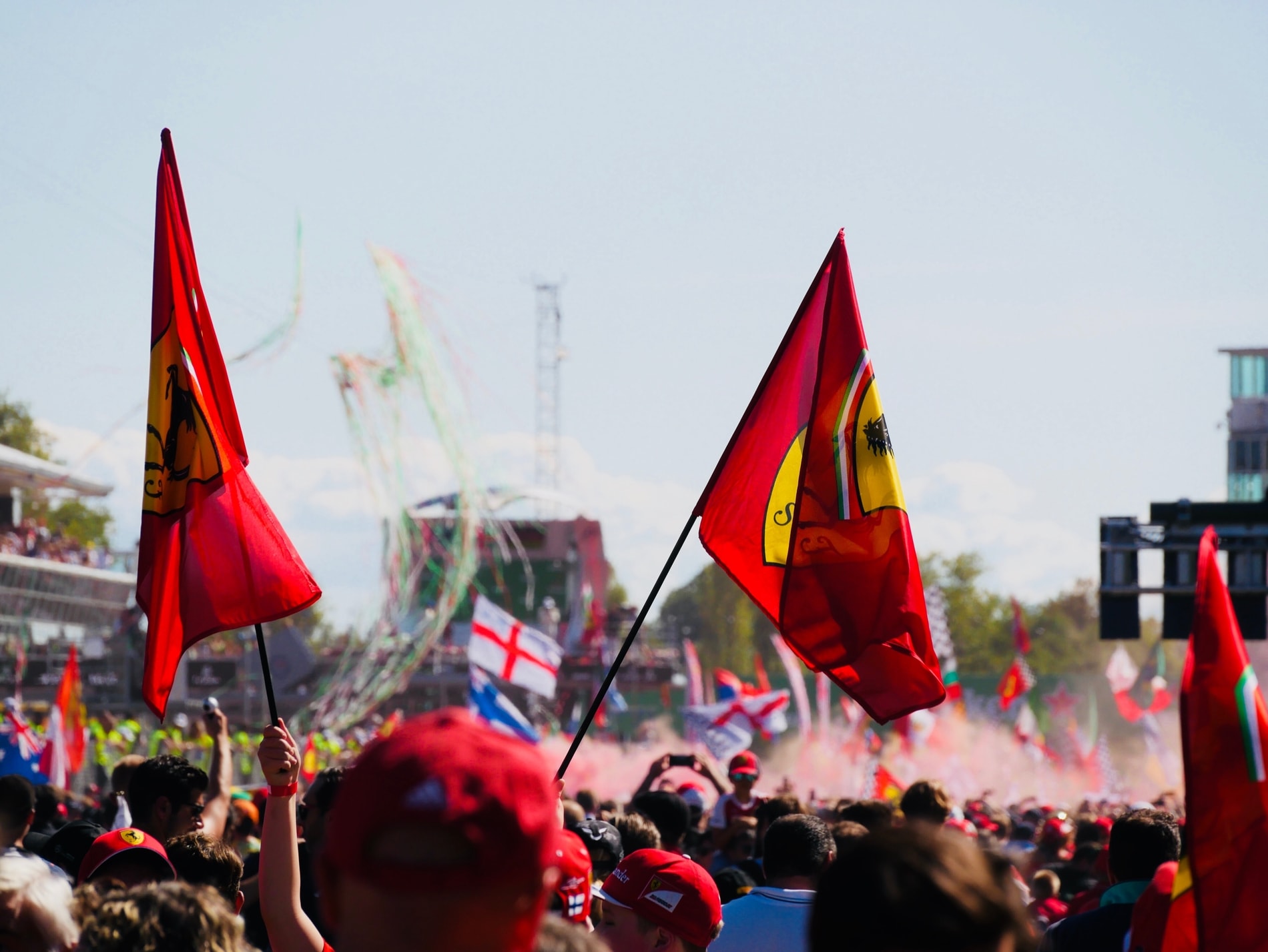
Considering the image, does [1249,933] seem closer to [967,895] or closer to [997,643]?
[967,895]

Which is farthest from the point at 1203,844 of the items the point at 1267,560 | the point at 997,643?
the point at 997,643

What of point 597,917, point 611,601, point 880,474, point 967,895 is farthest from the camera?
point 611,601

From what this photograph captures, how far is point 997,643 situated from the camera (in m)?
118

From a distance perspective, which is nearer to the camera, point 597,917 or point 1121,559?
point 597,917

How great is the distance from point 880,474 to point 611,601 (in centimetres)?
12679

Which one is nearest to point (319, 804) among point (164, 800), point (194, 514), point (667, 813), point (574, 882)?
point (164, 800)

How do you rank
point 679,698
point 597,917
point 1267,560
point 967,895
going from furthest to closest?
point 679,698
point 1267,560
point 597,917
point 967,895

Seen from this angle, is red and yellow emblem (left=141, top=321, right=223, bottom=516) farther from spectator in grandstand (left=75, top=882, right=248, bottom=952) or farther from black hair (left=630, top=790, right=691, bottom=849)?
black hair (left=630, top=790, right=691, bottom=849)

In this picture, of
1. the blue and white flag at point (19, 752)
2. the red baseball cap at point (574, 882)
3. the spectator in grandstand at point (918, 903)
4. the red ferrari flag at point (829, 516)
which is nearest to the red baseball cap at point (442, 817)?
the spectator in grandstand at point (918, 903)

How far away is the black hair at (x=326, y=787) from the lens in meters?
5.82

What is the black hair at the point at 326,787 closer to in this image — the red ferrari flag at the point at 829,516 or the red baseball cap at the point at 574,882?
the red baseball cap at the point at 574,882

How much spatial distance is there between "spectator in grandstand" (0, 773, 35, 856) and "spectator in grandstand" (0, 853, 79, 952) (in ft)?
10.2

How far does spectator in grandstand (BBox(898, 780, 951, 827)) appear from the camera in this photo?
6.84 metres

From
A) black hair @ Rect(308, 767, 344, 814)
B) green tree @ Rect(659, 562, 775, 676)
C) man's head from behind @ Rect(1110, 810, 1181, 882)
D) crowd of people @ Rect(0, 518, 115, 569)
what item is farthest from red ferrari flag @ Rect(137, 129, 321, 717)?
green tree @ Rect(659, 562, 775, 676)
